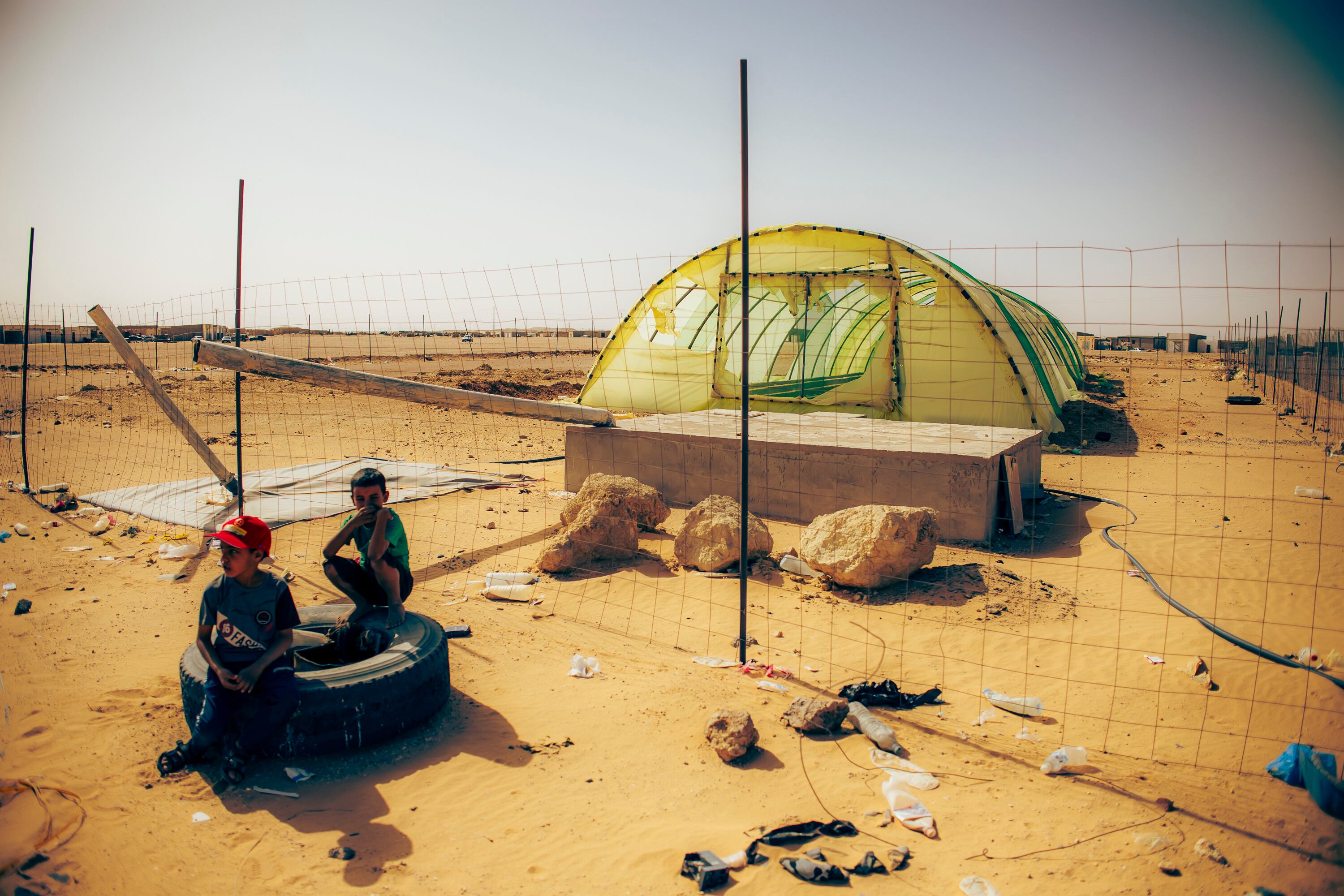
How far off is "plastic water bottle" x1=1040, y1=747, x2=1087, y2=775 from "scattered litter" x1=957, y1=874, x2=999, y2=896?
99cm

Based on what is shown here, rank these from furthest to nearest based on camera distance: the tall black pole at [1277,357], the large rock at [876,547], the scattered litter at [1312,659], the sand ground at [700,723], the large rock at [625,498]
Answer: the tall black pole at [1277,357] → the large rock at [625,498] → the large rock at [876,547] → the scattered litter at [1312,659] → the sand ground at [700,723]

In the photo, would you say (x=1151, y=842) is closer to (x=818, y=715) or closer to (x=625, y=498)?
(x=818, y=715)

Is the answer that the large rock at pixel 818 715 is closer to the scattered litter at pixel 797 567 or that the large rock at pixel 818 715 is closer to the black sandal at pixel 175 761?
the scattered litter at pixel 797 567

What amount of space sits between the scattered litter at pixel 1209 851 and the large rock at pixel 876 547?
115 inches

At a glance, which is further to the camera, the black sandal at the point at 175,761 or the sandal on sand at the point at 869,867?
the black sandal at the point at 175,761

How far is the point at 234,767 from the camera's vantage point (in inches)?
125

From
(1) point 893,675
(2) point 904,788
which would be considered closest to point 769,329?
(1) point 893,675

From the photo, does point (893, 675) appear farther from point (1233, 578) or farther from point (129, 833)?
point (129, 833)

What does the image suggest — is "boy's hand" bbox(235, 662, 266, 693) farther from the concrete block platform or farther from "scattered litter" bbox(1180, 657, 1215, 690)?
the concrete block platform

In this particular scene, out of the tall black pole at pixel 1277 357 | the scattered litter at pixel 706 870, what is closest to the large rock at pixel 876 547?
the scattered litter at pixel 706 870

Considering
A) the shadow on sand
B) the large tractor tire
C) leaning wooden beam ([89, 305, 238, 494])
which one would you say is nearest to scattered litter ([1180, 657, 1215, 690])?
the shadow on sand

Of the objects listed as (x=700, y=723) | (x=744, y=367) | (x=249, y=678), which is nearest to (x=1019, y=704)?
(x=700, y=723)

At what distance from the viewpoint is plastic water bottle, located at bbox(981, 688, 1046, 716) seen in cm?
409

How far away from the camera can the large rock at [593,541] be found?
628 cm
